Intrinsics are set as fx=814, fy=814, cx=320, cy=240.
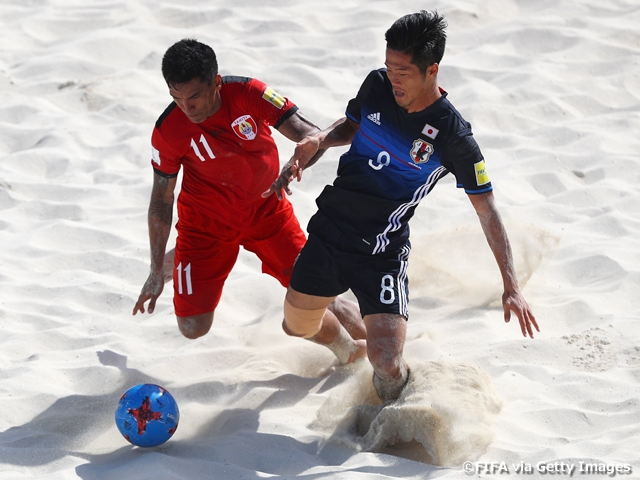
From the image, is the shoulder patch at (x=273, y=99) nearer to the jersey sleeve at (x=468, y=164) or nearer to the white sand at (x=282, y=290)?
the jersey sleeve at (x=468, y=164)

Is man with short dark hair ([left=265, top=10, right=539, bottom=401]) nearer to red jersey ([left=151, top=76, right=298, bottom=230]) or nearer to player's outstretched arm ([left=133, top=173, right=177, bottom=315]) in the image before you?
red jersey ([left=151, top=76, right=298, bottom=230])

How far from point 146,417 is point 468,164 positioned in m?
1.86

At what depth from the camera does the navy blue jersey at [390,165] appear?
363cm

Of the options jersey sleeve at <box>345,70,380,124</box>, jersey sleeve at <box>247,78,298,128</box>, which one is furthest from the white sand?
jersey sleeve at <box>247,78,298,128</box>

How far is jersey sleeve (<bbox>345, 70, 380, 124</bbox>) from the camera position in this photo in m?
3.86

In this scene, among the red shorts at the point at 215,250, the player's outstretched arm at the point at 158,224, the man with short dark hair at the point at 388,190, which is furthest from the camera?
the red shorts at the point at 215,250

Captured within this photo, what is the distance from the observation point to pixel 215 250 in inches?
179

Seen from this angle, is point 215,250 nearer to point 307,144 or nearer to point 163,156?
point 163,156

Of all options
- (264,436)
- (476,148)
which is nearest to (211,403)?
(264,436)

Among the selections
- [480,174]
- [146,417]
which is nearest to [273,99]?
[480,174]

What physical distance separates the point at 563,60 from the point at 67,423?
5.67 metres

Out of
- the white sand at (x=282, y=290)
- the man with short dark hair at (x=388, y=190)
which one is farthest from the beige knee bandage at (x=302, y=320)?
the white sand at (x=282, y=290)

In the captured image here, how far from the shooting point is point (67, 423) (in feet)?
13.6

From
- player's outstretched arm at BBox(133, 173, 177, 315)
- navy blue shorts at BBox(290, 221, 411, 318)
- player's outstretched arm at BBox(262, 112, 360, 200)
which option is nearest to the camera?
player's outstretched arm at BBox(262, 112, 360, 200)
